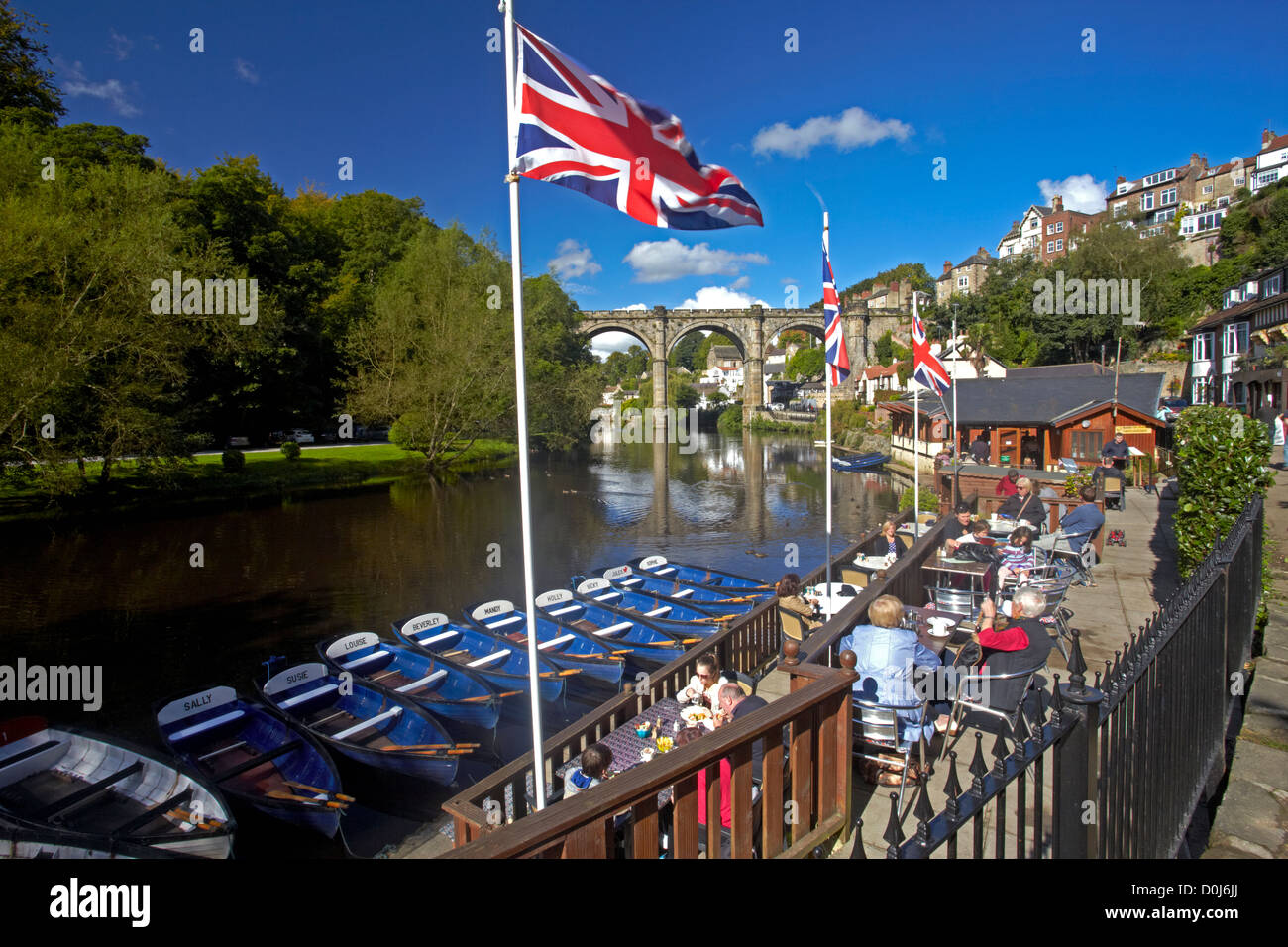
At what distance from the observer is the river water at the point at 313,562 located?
516 inches

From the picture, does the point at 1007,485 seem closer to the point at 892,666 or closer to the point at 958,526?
the point at 958,526

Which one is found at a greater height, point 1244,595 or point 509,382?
point 509,382

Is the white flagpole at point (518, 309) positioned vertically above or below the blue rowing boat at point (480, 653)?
above

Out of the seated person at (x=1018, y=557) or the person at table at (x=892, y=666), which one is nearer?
the person at table at (x=892, y=666)

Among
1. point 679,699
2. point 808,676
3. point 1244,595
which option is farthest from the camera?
point 679,699

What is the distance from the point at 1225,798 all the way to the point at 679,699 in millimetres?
3399

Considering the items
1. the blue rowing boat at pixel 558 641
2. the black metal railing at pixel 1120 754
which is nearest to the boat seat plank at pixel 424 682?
the blue rowing boat at pixel 558 641

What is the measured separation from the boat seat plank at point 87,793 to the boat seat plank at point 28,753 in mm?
839

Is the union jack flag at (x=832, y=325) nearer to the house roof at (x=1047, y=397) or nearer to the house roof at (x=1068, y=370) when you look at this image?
the house roof at (x=1047, y=397)

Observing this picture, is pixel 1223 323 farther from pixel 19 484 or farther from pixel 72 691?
pixel 19 484

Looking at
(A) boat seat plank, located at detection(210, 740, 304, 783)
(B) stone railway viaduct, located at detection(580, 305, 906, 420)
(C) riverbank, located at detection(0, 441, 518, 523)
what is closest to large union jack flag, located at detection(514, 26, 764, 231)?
(A) boat seat plank, located at detection(210, 740, 304, 783)

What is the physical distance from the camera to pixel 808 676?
349 centimetres
